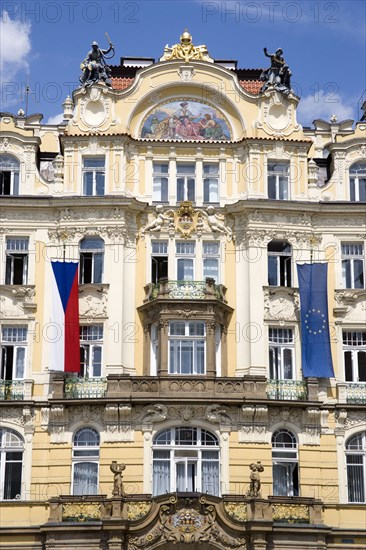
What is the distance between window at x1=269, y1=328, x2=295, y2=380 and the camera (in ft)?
149

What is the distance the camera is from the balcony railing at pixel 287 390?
147 feet

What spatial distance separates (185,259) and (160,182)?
375cm

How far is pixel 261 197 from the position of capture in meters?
47.2

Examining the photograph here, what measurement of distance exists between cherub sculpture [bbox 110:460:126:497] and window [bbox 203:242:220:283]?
30.7 feet

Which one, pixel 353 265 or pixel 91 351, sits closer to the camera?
pixel 91 351

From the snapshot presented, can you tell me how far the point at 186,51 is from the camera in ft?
161

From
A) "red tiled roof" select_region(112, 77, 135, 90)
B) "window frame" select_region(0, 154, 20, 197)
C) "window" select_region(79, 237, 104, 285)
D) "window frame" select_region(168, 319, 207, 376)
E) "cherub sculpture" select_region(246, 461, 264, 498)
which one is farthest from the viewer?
"red tiled roof" select_region(112, 77, 135, 90)

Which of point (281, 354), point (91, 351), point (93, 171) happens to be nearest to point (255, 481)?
point (281, 354)

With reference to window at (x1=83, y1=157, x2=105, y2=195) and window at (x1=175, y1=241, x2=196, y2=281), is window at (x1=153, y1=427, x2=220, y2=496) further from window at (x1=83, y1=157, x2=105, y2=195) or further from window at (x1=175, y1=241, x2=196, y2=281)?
window at (x1=83, y1=157, x2=105, y2=195)

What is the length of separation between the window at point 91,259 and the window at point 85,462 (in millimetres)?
6574

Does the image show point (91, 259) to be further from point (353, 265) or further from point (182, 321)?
point (353, 265)

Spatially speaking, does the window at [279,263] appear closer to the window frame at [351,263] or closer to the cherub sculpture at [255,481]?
the window frame at [351,263]

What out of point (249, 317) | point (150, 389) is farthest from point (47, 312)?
point (249, 317)

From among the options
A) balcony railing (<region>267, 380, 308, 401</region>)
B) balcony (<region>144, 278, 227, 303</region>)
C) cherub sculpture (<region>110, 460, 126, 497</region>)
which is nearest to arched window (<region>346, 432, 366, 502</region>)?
balcony railing (<region>267, 380, 308, 401</region>)
